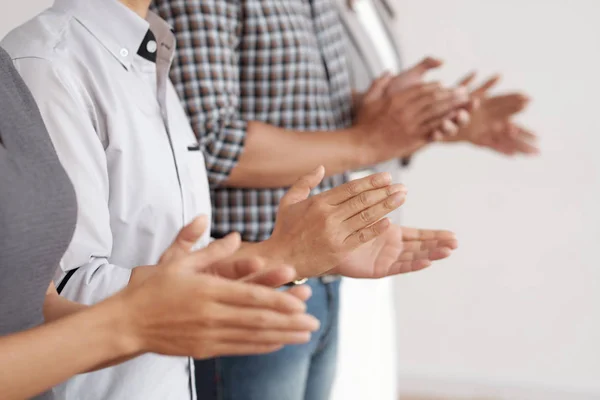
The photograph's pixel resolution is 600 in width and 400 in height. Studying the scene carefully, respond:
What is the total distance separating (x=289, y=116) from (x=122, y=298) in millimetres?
832

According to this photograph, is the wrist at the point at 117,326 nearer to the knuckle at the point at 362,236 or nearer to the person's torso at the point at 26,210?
the person's torso at the point at 26,210

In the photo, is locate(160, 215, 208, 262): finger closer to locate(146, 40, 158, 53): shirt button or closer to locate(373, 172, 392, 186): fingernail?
locate(373, 172, 392, 186): fingernail

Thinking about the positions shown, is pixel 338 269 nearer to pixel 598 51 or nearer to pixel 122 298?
pixel 122 298

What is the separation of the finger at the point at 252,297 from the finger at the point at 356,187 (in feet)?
0.88

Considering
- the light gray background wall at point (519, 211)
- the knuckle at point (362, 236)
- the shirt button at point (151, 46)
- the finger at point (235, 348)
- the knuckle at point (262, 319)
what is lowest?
the light gray background wall at point (519, 211)

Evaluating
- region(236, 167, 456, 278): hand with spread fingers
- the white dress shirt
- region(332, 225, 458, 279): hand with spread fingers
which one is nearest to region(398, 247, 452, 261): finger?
region(332, 225, 458, 279): hand with spread fingers

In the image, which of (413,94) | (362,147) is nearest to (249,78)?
(362,147)

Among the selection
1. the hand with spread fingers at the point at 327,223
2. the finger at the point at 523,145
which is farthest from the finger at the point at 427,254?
the finger at the point at 523,145

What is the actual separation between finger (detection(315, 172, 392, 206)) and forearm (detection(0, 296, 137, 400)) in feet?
1.06

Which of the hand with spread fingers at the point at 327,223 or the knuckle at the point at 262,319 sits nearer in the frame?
the knuckle at the point at 262,319

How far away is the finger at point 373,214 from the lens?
0.91 m

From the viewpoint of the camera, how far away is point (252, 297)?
0.67 metres

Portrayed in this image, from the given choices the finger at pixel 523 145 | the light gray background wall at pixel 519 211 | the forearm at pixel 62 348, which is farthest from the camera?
the light gray background wall at pixel 519 211

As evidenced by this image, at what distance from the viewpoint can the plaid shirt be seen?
4.35 feet
